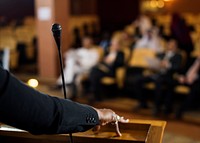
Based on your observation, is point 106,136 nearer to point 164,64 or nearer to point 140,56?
point 164,64

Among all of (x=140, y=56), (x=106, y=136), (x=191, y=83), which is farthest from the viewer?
(x=140, y=56)

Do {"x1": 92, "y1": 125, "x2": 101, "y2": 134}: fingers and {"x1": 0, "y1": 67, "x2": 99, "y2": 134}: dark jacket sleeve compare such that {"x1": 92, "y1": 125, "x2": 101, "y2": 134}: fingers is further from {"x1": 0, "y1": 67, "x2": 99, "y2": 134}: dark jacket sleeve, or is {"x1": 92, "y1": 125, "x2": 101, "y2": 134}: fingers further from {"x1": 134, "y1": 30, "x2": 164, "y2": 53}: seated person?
{"x1": 134, "y1": 30, "x2": 164, "y2": 53}: seated person

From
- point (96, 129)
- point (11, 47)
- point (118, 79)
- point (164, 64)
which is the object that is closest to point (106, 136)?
point (96, 129)

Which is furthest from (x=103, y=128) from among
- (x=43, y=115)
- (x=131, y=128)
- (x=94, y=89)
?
(x=94, y=89)

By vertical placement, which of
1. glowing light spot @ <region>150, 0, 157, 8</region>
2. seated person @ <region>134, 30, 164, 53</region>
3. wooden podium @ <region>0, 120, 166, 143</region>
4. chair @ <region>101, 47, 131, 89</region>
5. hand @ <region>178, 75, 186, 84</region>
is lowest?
chair @ <region>101, 47, 131, 89</region>

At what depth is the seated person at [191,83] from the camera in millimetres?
4715

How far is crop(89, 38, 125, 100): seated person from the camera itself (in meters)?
5.55

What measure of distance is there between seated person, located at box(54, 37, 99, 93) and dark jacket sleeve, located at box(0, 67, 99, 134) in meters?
4.67

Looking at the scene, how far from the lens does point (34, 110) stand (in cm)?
98

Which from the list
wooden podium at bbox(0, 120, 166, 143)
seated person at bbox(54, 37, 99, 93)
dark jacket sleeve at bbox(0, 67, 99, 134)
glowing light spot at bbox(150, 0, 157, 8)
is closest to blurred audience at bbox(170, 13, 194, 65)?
seated person at bbox(54, 37, 99, 93)

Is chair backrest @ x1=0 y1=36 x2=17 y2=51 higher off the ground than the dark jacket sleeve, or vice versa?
the dark jacket sleeve

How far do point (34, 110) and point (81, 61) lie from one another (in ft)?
16.3

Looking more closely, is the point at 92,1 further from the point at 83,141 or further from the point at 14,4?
the point at 83,141

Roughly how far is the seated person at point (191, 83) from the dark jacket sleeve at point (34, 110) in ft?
12.4
